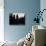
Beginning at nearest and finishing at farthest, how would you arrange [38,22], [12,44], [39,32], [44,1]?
[39,32]
[12,44]
[44,1]
[38,22]

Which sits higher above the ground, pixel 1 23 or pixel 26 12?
pixel 26 12

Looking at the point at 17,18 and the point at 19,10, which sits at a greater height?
the point at 19,10

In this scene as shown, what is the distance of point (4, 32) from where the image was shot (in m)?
5.57

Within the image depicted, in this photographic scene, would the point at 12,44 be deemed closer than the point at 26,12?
Yes

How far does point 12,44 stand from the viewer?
13.3ft

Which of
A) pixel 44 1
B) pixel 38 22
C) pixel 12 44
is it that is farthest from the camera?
pixel 38 22

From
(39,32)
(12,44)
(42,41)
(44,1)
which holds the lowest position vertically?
(12,44)

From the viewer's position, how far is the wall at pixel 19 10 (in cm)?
555

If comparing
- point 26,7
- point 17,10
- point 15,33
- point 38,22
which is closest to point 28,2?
point 26,7

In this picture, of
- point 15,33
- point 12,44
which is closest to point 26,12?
point 15,33

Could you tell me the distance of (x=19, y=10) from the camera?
5625 millimetres

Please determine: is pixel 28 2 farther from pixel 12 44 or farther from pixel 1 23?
pixel 12 44

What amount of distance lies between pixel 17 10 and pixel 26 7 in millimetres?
400

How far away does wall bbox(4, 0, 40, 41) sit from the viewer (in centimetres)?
555
